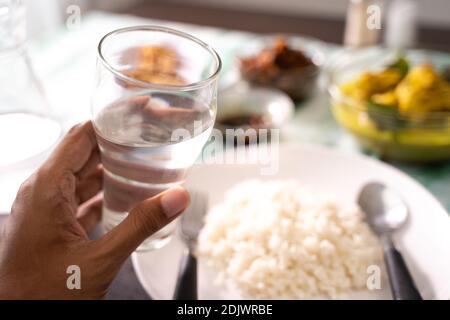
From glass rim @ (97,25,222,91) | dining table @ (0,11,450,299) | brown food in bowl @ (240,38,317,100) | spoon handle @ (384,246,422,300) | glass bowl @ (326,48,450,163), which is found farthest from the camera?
brown food in bowl @ (240,38,317,100)

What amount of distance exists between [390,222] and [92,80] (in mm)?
718

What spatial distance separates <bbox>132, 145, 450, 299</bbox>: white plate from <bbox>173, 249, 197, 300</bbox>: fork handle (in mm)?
13

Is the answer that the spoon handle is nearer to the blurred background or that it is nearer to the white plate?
the white plate

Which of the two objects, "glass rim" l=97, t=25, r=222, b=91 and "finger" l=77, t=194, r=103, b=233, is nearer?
"glass rim" l=97, t=25, r=222, b=91

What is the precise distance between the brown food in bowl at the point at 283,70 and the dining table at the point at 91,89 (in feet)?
0.12

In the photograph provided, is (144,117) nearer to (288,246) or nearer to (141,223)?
(141,223)

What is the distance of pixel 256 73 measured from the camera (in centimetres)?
121

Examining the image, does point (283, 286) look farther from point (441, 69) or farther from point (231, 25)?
point (231, 25)

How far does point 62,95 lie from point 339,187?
0.60 metres

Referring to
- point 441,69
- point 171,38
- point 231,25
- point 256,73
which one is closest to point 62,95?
point 256,73

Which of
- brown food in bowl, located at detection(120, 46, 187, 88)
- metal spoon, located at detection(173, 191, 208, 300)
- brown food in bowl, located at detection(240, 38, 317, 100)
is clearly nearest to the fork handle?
metal spoon, located at detection(173, 191, 208, 300)

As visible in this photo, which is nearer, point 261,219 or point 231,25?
point 261,219

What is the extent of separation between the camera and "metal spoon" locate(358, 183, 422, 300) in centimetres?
69

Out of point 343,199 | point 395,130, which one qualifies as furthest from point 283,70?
point 343,199
